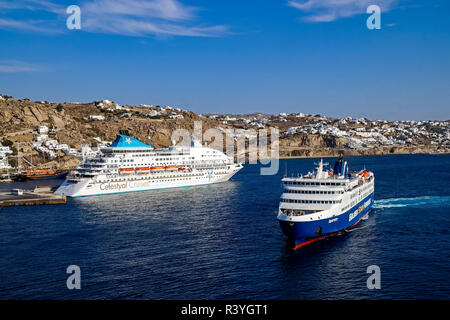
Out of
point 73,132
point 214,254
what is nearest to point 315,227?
point 214,254

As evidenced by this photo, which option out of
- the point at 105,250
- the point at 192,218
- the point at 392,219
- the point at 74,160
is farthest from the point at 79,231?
the point at 74,160

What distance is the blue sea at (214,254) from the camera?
2527 centimetres

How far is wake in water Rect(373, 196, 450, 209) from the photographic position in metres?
50.6

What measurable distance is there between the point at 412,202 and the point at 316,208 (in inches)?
949

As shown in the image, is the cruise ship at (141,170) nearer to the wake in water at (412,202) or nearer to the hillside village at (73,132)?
the hillside village at (73,132)

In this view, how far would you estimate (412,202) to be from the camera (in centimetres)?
5231

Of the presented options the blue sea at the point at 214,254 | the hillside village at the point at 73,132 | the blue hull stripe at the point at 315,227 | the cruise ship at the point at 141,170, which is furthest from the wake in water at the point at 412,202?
the hillside village at the point at 73,132

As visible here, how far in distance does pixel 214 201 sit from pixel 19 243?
2856 centimetres

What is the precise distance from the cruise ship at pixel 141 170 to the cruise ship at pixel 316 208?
1605 inches

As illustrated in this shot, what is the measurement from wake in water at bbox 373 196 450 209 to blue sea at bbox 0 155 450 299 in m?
0.13

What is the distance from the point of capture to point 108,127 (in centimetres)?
15675
